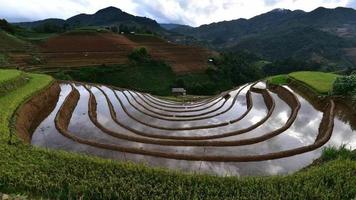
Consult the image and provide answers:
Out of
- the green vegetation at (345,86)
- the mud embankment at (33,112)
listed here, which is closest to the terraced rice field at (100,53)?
the mud embankment at (33,112)

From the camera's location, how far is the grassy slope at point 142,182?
9633 mm

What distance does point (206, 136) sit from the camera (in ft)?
61.5

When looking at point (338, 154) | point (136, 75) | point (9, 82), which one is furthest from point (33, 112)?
point (136, 75)

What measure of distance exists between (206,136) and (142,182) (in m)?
8.99

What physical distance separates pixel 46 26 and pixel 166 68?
1961 inches

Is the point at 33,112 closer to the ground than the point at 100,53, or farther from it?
closer to the ground

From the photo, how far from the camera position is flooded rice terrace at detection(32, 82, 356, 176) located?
1436 centimetres

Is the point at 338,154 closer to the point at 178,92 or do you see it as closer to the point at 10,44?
the point at 178,92

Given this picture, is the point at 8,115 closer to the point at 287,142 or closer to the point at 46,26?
the point at 287,142

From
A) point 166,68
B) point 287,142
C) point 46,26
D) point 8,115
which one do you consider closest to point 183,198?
point 287,142

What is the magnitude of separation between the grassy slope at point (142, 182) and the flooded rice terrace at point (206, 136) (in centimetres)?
282

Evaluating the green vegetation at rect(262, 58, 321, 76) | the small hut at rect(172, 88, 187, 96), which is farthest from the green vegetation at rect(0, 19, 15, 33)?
the green vegetation at rect(262, 58, 321, 76)

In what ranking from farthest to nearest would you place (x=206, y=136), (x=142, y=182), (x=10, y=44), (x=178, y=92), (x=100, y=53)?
(x=100, y=53)
(x=10, y=44)
(x=178, y=92)
(x=206, y=136)
(x=142, y=182)

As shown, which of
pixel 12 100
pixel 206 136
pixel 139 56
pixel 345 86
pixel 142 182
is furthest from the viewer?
pixel 139 56
